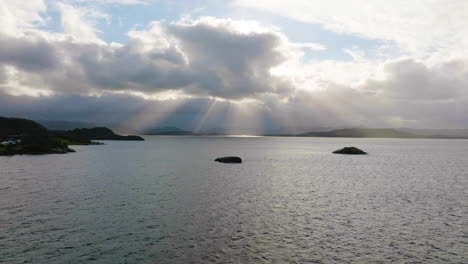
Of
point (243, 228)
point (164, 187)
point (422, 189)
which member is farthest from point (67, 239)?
point (422, 189)

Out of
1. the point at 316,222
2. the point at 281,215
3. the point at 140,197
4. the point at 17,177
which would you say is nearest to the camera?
the point at 316,222

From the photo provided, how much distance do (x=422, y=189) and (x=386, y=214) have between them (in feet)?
74.0

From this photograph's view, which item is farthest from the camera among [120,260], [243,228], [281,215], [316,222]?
[281,215]

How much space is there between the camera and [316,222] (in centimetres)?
2906

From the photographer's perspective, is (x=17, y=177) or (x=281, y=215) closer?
(x=281, y=215)

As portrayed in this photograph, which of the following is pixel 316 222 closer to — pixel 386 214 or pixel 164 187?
pixel 386 214

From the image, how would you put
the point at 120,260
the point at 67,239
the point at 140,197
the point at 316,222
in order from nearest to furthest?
the point at 120,260 → the point at 67,239 → the point at 316,222 → the point at 140,197

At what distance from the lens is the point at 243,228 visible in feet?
88.1

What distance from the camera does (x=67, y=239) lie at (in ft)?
76.3

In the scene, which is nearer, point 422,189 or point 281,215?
point 281,215

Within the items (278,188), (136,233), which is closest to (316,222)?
(136,233)

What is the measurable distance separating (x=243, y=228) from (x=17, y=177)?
172 feet

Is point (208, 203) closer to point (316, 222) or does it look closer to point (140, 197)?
point (140, 197)

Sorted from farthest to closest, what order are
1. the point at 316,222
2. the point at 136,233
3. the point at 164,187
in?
the point at 164,187, the point at 316,222, the point at 136,233
